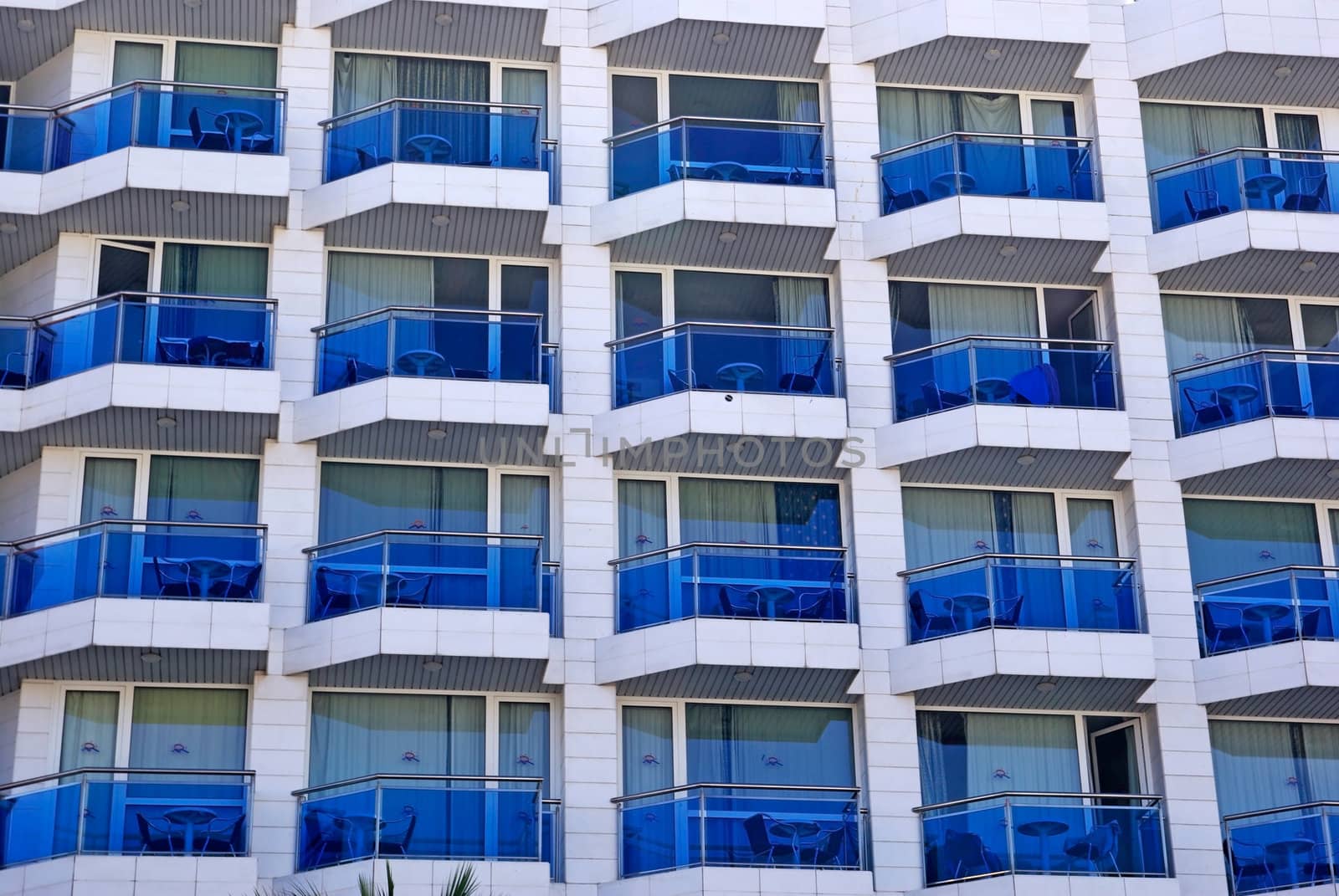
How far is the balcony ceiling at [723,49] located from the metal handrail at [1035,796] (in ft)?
33.7

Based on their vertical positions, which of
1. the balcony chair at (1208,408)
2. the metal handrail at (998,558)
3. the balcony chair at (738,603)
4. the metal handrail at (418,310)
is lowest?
the balcony chair at (738,603)

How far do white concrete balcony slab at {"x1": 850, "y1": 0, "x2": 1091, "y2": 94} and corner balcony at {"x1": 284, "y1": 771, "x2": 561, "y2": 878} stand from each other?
11385mm

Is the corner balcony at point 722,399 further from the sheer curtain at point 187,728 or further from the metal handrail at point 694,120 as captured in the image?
the sheer curtain at point 187,728

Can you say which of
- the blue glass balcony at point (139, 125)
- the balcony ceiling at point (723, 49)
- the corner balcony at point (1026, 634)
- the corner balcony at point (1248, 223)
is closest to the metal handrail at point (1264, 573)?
the corner balcony at point (1026, 634)

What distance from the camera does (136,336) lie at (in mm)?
26453

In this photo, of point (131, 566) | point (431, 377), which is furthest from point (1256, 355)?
point (131, 566)

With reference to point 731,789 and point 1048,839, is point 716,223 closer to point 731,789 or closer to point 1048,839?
point 731,789

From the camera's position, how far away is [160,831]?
77.5ft

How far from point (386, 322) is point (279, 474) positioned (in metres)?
2.27

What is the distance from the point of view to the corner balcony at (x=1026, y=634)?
25672 millimetres

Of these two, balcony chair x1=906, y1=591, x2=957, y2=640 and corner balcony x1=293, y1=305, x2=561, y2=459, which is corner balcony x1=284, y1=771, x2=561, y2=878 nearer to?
corner balcony x1=293, y1=305, x2=561, y2=459

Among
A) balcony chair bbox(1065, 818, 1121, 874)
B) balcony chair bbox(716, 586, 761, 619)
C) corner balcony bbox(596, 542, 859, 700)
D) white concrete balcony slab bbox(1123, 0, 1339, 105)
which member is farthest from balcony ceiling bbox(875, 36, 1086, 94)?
balcony chair bbox(1065, 818, 1121, 874)

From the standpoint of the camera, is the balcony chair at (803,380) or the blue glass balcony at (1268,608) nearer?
the blue glass balcony at (1268,608)

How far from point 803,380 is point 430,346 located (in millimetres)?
4679
